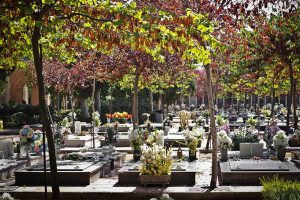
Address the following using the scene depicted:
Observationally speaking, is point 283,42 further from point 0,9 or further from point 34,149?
point 0,9

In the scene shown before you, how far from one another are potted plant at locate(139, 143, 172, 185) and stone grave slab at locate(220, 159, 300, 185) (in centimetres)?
168

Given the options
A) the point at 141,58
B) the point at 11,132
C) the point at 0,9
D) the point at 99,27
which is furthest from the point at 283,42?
the point at 11,132

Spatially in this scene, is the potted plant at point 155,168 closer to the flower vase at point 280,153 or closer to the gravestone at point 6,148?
the flower vase at point 280,153

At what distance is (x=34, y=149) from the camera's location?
66.9ft

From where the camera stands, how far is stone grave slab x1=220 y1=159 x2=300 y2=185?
13.9m

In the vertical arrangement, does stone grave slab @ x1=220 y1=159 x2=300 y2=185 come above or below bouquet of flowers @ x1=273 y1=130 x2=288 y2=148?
below

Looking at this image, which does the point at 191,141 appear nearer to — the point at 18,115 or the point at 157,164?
the point at 157,164

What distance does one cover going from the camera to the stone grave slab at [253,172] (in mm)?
13859

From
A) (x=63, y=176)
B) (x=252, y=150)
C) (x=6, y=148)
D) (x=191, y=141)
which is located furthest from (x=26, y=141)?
(x=252, y=150)

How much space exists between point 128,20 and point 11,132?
1096 inches

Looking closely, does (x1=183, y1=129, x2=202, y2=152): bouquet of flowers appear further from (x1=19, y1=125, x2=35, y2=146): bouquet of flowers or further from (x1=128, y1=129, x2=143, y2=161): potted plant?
(x1=19, y1=125, x2=35, y2=146): bouquet of flowers

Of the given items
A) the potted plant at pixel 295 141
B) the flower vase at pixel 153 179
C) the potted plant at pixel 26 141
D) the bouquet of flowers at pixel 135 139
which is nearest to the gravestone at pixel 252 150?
the bouquet of flowers at pixel 135 139

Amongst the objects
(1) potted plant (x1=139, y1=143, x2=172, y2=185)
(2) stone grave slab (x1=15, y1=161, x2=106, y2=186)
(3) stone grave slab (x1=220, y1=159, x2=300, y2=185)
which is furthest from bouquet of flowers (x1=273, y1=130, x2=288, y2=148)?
(2) stone grave slab (x1=15, y1=161, x2=106, y2=186)

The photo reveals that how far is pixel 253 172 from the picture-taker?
14.0 meters
